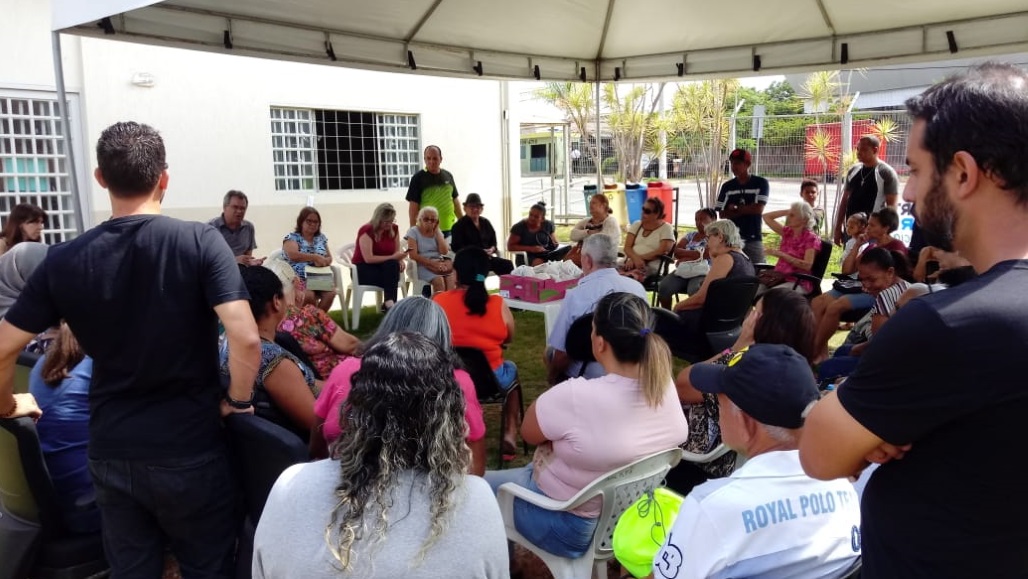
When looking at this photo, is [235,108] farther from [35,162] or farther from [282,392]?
[282,392]

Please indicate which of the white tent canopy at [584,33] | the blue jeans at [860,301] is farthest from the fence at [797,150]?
the blue jeans at [860,301]

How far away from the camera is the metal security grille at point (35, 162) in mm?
7172

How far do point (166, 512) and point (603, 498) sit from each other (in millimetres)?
1271

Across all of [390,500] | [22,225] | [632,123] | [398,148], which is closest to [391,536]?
[390,500]

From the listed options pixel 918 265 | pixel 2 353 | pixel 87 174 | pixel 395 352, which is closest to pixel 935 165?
pixel 395 352

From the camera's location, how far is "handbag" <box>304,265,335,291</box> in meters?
6.67

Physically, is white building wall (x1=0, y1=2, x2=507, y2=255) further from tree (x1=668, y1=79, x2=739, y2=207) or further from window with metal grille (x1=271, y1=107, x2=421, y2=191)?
tree (x1=668, y1=79, x2=739, y2=207)

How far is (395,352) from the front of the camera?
150 cm

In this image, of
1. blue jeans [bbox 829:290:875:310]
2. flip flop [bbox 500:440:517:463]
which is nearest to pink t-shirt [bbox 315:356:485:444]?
flip flop [bbox 500:440:517:463]

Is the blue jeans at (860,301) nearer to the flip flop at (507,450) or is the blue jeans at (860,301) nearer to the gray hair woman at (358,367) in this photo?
the flip flop at (507,450)

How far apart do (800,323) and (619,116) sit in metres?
17.6

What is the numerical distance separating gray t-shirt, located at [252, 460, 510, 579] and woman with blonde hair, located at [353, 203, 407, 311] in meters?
5.59

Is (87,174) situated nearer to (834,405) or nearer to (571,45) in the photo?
(571,45)

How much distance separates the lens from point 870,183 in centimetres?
684
